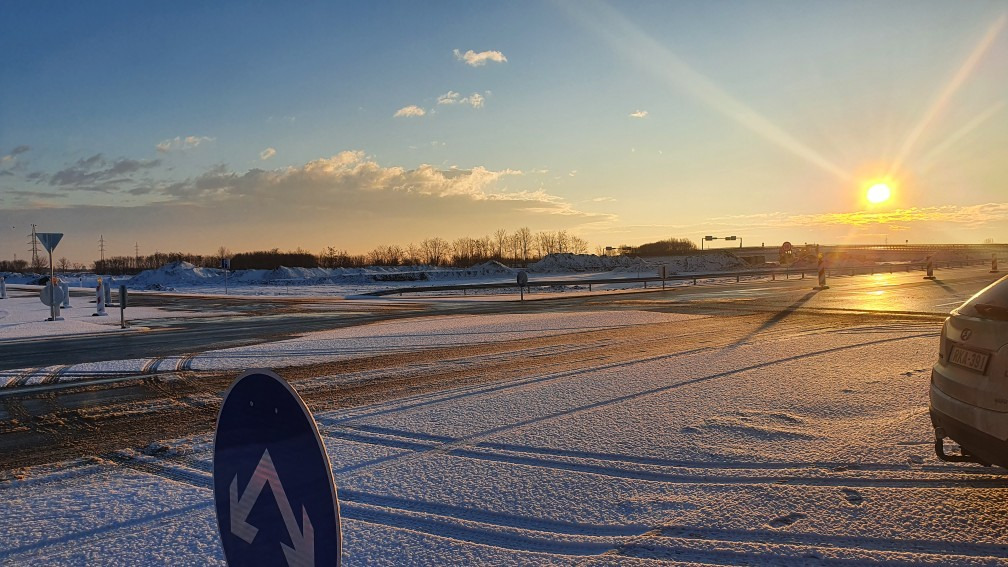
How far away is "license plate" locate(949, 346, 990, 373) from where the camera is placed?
4.14 m

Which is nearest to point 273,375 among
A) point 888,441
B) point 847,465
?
point 847,465

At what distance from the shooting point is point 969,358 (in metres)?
4.30

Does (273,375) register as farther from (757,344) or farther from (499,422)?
(757,344)

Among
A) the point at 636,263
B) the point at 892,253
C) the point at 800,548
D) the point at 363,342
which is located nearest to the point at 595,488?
the point at 800,548

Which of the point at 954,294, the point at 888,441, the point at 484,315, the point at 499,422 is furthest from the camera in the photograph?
the point at 954,294

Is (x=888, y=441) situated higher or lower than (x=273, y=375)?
lower

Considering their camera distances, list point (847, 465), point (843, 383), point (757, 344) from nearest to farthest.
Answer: point (847, 465) → point (843, 383) → point (757, 344)

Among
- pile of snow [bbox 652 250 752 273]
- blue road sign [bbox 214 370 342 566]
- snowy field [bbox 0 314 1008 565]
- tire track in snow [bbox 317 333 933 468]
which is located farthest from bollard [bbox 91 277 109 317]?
pile of snow [bbox 652 250 752 273]

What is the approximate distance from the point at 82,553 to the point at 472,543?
2365 mm

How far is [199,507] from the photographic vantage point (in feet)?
15.0

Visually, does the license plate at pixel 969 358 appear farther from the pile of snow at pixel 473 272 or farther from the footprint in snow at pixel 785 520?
the pile of snow at pixel 473 272

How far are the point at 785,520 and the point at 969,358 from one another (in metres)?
1.67

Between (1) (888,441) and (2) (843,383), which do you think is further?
(2) (843,383)

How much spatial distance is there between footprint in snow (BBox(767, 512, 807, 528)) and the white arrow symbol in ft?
11.1
